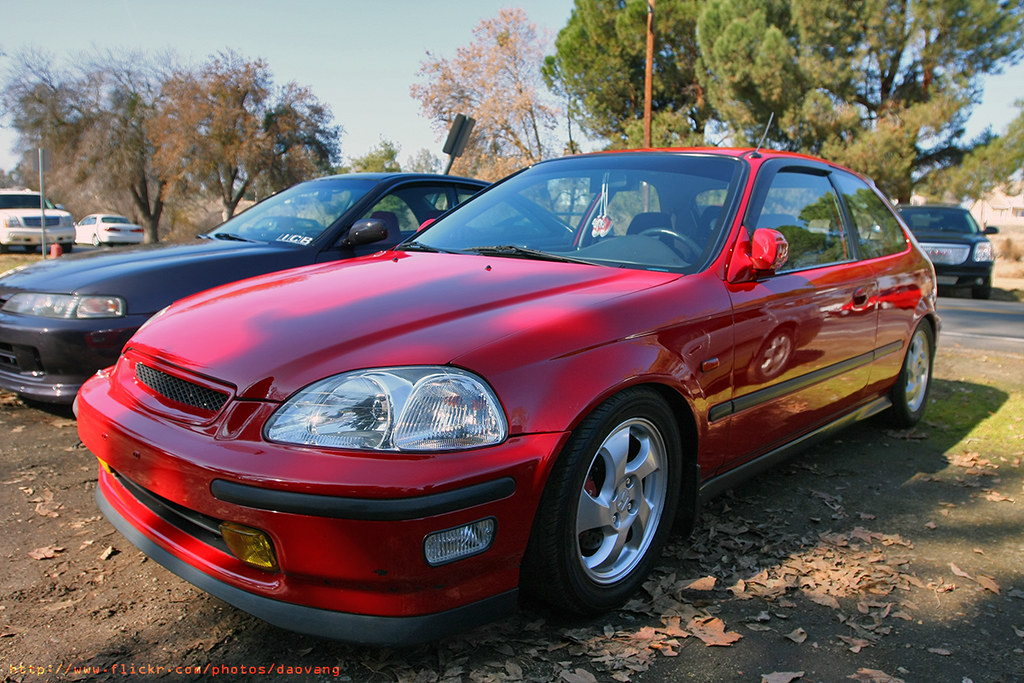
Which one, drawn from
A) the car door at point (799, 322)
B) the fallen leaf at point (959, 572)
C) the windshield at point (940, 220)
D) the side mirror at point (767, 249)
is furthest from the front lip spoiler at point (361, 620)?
the windshield at point (940, 220)

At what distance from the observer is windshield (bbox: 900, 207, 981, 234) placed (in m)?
15.0

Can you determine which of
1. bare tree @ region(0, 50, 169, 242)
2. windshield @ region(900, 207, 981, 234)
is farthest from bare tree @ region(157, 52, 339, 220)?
windshield @ region(900, 207, 981, 234)

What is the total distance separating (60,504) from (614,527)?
2.33 meters

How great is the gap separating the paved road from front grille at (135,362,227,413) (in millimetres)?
7736

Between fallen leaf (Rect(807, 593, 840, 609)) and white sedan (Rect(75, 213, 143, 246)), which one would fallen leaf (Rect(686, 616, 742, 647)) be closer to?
fallen leaf (Rect(807, 593, 840, 609))

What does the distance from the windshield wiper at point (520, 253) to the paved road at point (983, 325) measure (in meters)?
6.42

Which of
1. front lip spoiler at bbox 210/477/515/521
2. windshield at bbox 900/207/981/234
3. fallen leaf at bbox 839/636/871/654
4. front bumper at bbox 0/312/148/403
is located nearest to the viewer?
front lip spoiler at bbox 210/477/515/521

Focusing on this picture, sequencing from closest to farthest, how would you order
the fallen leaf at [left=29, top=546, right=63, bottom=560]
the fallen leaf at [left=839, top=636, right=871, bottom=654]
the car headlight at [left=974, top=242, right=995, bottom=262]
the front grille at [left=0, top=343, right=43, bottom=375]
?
1. the fallen leaf at [left=839, top=636, right=871, bottom=654]
2. the fallen leaf at [left=29, top=546, right=63, bottom=560]
3. the front grille at [left=0, top=343, right=43, bottom=375]
4. the car headlight at [left=974, top=242, right=995, bottom=262]

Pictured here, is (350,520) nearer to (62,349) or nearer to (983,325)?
(62,349)

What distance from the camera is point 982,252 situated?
14125 millimetres

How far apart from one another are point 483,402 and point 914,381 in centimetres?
362

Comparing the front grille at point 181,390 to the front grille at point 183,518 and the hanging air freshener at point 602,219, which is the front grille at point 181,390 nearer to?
the front grille at point 183,518

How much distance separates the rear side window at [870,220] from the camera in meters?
4.02

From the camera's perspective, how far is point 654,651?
2.24 meters
